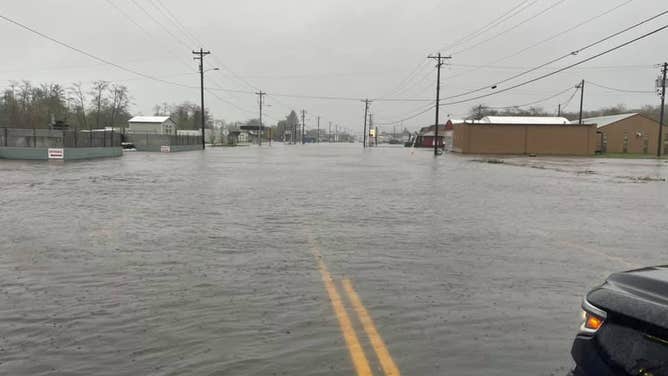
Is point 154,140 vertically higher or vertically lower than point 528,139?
lower

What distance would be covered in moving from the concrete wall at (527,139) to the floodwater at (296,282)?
5636 centimetres

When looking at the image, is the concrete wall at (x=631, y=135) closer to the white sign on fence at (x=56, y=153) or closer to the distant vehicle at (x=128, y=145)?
the distant vehicle at (x=128, y=145)

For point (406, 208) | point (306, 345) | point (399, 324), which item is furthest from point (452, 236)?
point (306, 345)

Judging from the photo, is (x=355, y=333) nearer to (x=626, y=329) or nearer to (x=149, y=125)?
(x=626, y=329)

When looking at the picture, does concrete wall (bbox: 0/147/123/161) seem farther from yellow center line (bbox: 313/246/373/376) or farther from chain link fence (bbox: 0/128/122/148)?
yellow center line (bbox: 313/246/373/376)

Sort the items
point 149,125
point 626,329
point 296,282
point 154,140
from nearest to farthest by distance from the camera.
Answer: point 626,329, point 296,282, point 154,140, point 149,125

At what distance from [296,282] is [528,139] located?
68319 millimetres

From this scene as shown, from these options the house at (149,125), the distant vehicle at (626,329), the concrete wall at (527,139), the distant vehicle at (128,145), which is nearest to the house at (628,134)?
the concrete wall at (527,139)

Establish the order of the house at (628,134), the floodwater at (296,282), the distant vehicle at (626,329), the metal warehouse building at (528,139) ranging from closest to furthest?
the distant vehicle at (626,329) → the floodwater at (296,282) → the metal warehouse building at (528,139) → the house at (628,134)

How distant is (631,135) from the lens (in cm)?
7819

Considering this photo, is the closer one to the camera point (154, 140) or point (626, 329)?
point (626, 329)

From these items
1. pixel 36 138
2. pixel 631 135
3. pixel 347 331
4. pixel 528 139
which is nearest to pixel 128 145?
pixel 36 138

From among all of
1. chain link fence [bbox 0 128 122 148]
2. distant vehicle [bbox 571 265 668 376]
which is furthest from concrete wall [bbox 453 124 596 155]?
distant vehicle [bbox 571 265 668 376]

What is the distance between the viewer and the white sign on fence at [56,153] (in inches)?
1483
